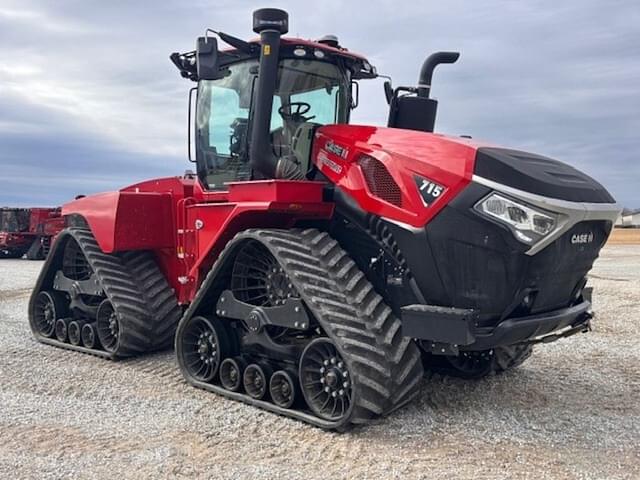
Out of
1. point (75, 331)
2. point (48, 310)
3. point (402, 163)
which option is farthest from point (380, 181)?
point (48, 310)

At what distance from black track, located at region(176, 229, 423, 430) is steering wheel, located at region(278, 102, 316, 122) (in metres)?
1.20

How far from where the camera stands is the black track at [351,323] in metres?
4.70

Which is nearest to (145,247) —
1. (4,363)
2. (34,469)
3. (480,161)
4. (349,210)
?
(4,363)

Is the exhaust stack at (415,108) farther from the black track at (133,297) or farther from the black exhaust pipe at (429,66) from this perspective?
the black track at (133,297)

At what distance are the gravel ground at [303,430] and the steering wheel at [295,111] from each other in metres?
2.58

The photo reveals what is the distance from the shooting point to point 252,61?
248 inches

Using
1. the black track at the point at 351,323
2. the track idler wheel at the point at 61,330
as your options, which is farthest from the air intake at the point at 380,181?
the track idler wheel at the point at 61,330

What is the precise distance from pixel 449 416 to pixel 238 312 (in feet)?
6.36

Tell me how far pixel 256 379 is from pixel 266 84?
2483 millimetres

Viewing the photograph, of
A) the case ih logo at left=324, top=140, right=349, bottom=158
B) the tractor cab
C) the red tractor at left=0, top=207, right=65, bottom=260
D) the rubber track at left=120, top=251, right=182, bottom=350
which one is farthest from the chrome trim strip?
the red tractor at left=0, top=207, right=65, bottom=260

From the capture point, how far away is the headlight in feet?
14.9

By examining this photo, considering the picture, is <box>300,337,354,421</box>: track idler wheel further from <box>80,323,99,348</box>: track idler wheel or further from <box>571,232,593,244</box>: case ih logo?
<box>80,323,99,348</box>: track idler wheel

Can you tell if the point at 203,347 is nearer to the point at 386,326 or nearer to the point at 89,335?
the point at 386,326

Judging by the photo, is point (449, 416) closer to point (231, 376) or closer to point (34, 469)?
point (231, 376)
